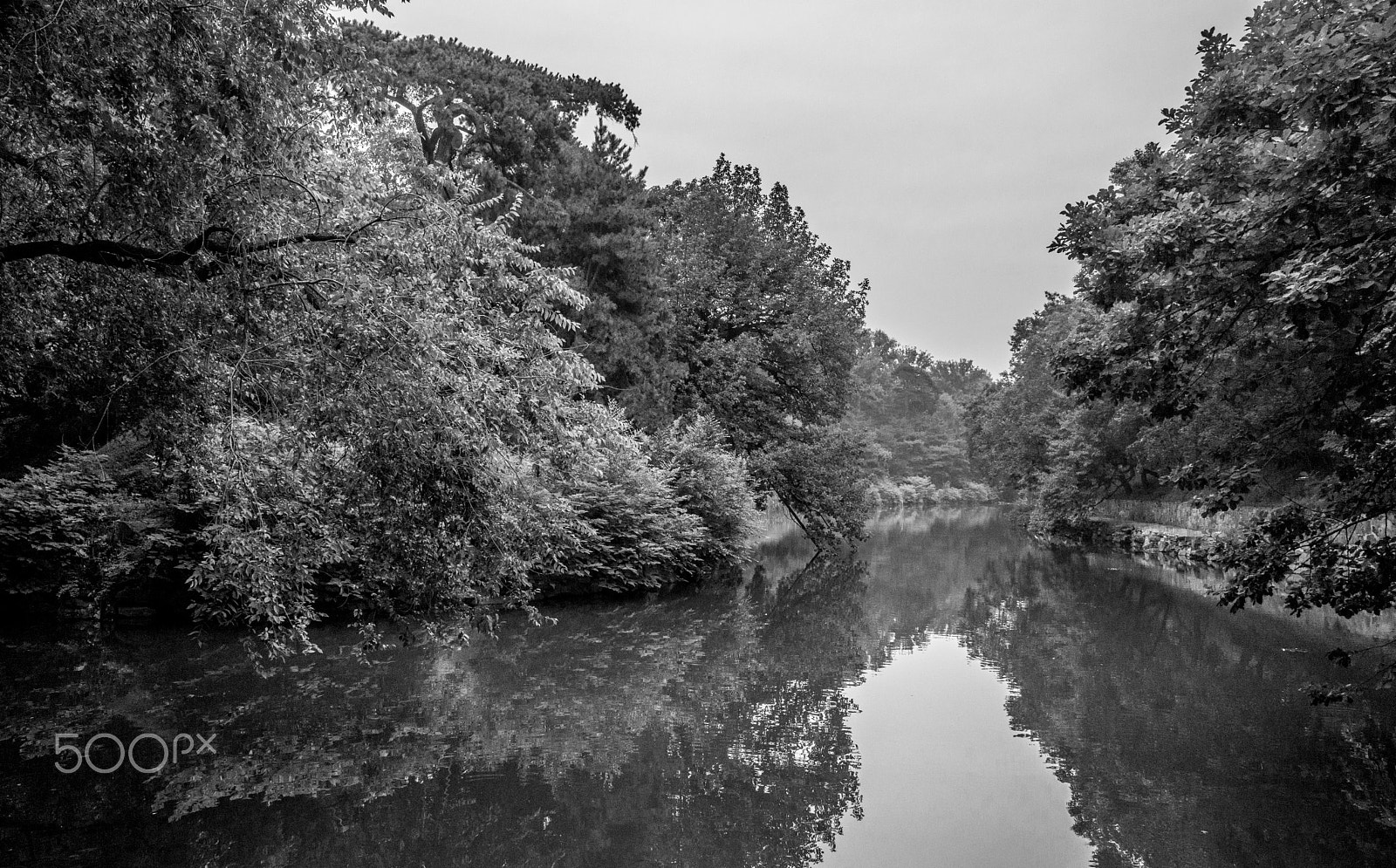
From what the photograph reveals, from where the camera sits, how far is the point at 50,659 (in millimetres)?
9875

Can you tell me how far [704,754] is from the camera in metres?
7.73

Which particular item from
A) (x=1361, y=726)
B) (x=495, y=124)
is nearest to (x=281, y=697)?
(x=1361, y=726)

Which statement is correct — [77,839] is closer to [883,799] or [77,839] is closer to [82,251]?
[82,251]

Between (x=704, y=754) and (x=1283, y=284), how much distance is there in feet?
18.5

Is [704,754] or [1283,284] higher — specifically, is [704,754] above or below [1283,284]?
below

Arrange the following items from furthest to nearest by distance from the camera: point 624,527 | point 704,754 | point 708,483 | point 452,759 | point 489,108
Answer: point 489,108 → point 708,483 → point 624,527 → point 704,754 → point 452,759

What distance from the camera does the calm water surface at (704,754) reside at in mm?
5828

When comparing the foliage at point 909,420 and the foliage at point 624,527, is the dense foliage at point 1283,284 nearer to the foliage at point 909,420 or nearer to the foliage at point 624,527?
the foliage at point 624,527

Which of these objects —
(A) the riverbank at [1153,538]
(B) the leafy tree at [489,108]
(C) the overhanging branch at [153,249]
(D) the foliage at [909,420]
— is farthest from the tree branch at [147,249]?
(D) the foliage at [909,420]

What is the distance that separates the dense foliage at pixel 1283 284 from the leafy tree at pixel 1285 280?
0.06ft

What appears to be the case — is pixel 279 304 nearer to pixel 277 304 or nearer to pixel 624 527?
pixel 277 304

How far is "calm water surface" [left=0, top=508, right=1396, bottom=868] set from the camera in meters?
5.83

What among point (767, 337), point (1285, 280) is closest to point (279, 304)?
point (1285, 280)

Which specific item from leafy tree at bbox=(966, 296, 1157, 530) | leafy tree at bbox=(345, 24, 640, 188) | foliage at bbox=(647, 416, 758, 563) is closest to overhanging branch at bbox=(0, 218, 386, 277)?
foliage at bbox=(647, 416, 758, 563)
